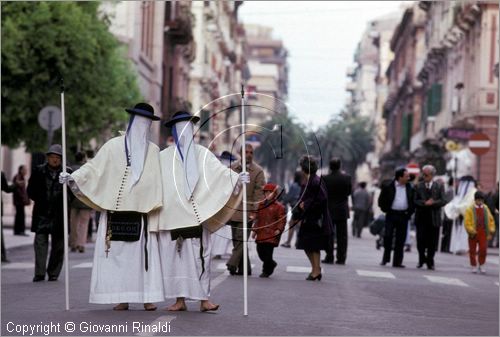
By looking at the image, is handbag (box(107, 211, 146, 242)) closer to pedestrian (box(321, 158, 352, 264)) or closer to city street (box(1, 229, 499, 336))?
city street (box(1, 229, 499, 336))

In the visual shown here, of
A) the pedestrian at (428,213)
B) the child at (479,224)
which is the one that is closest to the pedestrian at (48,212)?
the pedestrian at (428,213)

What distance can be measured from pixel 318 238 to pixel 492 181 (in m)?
33.8

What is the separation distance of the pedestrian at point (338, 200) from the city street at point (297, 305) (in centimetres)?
59

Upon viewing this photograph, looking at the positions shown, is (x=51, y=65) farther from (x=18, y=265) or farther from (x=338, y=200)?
(x=18, y=265)

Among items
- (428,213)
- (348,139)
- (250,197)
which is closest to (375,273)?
(428,213)

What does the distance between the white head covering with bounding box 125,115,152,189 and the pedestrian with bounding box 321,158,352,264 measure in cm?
1101

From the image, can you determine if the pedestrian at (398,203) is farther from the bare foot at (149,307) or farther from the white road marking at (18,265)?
the bare foot at (149,307)

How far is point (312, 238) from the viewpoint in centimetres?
2047

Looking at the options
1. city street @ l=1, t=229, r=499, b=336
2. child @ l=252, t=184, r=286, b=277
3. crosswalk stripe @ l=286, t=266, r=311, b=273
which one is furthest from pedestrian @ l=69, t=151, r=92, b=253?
child @ l=252, t=184, r=286, b=277

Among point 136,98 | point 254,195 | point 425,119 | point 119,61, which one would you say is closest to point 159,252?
point 254,195

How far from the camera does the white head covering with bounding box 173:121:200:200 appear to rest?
555 inches

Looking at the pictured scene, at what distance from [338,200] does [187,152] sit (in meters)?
11.2

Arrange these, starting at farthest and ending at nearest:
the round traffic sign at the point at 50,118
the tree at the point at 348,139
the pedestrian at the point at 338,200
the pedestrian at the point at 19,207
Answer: the tree at the point at 348,139
the pedestrian at the point at 19,207
the round traffic sign at the point at 50,118
the pedestrian at the point at 338,200

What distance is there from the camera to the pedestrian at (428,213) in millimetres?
25578
